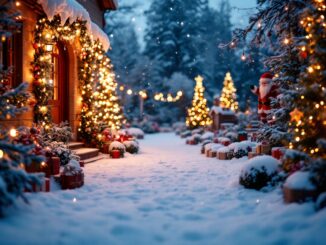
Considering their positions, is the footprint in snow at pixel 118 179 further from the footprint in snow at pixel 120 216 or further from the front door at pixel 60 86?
the front door at pixel 60 86

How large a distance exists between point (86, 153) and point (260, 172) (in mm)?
5871

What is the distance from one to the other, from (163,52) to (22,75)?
103 ft

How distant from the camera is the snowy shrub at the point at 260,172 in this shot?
6141 mm

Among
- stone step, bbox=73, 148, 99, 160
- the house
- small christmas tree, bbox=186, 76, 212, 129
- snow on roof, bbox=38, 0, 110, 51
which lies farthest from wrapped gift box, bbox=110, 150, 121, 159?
small christmas tree, bbox=186, 76, 212, 129

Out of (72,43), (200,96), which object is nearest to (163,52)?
(200,96)

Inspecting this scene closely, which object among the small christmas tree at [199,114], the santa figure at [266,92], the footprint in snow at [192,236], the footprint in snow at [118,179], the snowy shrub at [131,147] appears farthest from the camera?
the small christmas tree at [199,114]

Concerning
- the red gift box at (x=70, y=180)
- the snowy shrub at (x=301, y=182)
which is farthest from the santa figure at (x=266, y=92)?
the red gift box at (x=70, y=180)

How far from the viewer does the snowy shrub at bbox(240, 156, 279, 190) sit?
242 inches

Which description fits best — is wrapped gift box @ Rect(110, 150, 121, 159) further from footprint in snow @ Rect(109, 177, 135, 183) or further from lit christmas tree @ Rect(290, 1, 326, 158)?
lit christmas tree @ Rect(290, 1, 326, 158)

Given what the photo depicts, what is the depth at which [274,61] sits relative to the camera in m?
8.80

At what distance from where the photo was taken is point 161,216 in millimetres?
5008

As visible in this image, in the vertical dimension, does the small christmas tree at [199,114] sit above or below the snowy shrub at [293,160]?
above

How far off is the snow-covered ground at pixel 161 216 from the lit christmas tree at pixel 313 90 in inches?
41.1

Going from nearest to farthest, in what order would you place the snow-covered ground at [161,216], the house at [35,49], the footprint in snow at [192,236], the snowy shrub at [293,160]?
the snow-covered ground at [161,216], the footprint in snow at [192,236], the snowy shrub at [293,160], the house at [35,49]
